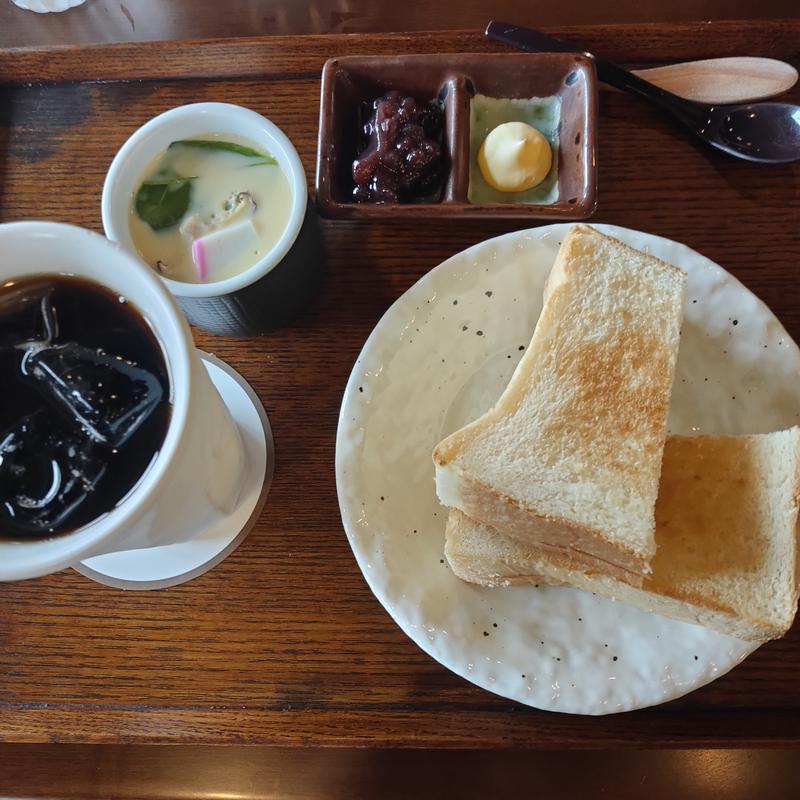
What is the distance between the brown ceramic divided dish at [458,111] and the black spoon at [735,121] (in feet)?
0.39

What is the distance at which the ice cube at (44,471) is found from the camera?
76cm

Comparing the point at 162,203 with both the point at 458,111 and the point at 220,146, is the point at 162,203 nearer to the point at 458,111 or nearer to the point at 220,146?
the point at 220,146

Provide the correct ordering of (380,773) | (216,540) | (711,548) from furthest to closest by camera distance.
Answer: (380,773)
(216,540)
(711,548)

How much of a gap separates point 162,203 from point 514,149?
1.87ft

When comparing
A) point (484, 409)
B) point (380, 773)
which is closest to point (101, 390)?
point (484, 409)

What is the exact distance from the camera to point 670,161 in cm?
129

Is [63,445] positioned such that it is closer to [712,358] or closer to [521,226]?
[521,226]

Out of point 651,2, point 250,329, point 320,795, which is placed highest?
point 651,2

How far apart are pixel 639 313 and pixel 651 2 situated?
0.82 m

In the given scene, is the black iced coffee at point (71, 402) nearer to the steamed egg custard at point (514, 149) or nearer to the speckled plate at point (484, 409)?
the speckled plate at point (484, 409)

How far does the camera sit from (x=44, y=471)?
78 cm

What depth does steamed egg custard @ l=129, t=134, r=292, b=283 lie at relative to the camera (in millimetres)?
1065

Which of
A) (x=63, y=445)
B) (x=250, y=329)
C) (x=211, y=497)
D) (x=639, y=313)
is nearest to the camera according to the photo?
(x=63, y=445)

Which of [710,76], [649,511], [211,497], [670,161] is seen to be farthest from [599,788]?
[710,76]
